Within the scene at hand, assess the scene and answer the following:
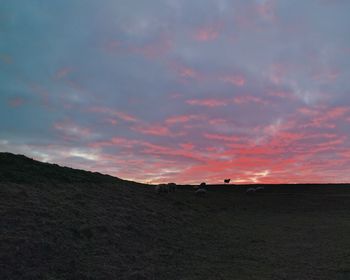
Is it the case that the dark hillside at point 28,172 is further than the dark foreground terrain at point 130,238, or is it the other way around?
the dark hillside at point 28,172

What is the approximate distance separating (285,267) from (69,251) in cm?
890

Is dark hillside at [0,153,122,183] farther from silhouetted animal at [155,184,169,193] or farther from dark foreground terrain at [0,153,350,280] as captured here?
silhouetted animal at [155,184,169,193]

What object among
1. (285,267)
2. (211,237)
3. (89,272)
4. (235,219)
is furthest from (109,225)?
(235,219)

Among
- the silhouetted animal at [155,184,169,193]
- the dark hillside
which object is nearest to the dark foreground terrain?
the dark hillside

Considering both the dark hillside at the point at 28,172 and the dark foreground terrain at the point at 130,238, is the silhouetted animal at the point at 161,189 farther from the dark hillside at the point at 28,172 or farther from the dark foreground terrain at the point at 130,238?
the dark hillside at the point at 28,172

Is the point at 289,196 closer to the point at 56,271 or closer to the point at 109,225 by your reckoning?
the point at 109,225

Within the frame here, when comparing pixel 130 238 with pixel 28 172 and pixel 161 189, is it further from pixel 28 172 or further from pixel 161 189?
pixel 161 189

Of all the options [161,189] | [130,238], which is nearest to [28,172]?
[130,238]

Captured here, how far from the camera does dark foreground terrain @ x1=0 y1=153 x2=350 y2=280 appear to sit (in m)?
12.7

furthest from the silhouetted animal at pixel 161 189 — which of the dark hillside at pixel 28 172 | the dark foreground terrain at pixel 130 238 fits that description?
the dark hillside at pixel 28 172

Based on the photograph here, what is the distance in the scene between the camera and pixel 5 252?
11898 millimetres

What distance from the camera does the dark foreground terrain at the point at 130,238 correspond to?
12.7 m

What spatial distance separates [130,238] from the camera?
1717cm

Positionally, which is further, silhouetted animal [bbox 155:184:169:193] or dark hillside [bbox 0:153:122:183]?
silhouetted animal [bbox 155:184:169:193]
